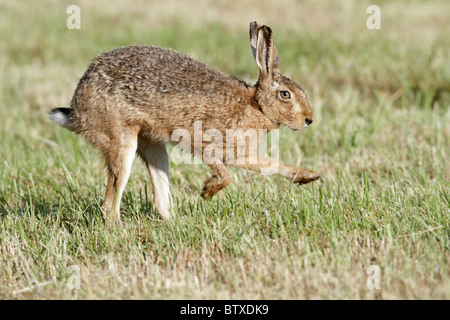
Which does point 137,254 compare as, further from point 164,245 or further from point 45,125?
point 45,125

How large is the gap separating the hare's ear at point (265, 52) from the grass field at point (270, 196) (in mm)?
934

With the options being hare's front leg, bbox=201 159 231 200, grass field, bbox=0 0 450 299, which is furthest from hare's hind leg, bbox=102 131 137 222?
hare's front leg, bbox=201 159 231 200

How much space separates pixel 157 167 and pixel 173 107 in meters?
0.69

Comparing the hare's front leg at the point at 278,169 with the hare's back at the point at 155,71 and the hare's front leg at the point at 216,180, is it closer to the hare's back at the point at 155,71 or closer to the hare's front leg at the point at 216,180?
the hare's front leg at the point at 216,180

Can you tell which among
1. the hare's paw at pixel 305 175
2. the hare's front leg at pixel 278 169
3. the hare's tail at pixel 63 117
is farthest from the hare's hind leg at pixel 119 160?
the hare's paw at pixel 305 175

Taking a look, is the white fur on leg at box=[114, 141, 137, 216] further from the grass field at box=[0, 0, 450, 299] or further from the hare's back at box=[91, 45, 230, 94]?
the hare's back at box=[91, 45, 230, 94]

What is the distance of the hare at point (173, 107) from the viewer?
4.80m

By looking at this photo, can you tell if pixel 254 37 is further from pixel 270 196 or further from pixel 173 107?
pixel 270 196

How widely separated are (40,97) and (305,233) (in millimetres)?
5961

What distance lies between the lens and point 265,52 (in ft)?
15.9

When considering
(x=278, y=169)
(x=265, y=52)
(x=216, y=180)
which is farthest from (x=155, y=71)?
(x=278, y=169)

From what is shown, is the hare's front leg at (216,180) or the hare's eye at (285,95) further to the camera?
the hare's eye at (285,95)

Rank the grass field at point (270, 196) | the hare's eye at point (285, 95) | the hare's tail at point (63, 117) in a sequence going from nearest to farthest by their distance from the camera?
the grass field at point (270, 196) < the hare's eye at point (285, 95) < the hare's tail at point (63, 117)

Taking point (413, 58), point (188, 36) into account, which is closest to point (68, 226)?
point (413, 58)
